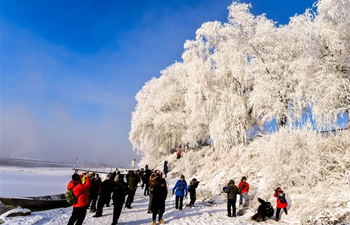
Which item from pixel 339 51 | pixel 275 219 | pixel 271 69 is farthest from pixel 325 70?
pixel 275 219

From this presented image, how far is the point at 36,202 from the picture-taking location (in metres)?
11.0

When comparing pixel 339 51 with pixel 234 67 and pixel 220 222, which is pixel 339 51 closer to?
pixel 234 67

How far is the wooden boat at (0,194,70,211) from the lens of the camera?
10288 mm

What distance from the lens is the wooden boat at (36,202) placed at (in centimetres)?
1029

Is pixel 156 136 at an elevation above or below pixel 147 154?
above

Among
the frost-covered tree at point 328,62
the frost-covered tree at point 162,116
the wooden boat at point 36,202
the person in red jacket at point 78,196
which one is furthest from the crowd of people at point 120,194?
the frost-covered tree at point 162,116

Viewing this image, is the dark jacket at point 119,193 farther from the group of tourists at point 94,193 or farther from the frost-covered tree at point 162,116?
the frost-covered tree at point 162,116

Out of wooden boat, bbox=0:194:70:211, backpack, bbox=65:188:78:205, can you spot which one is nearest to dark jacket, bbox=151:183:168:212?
backpack, bbox=65:188:78:205

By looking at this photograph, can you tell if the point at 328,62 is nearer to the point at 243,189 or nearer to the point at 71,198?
the point at 243,189

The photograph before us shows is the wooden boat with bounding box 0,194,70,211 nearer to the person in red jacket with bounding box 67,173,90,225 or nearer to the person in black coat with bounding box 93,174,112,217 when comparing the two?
the person in black coat with bounding box 93,174,112,217

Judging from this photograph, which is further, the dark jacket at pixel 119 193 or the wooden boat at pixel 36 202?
the wooden boat at pixel 36 202

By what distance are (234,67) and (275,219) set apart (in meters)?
13.0

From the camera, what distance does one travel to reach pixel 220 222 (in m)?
8.88

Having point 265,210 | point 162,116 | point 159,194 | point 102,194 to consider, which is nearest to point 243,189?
point 265,210
